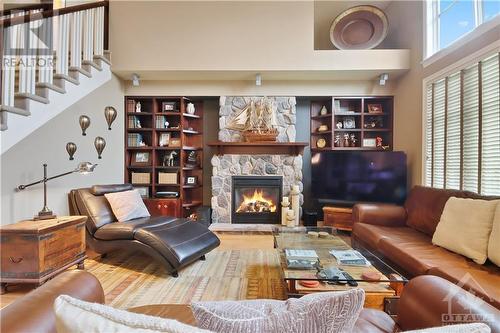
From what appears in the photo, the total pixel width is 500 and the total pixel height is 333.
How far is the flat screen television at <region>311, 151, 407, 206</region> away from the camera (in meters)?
3.96

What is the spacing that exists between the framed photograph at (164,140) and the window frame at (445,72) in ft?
13.0

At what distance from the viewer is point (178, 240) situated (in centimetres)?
282

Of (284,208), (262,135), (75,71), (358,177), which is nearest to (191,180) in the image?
(262,135)

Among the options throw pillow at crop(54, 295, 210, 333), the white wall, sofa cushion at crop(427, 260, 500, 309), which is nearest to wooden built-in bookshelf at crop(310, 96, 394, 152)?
sofa cushion at crop(427, 260, 500, 309)

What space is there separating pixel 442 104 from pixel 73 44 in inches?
180

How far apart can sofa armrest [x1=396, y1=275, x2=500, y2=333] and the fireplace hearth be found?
3.52m

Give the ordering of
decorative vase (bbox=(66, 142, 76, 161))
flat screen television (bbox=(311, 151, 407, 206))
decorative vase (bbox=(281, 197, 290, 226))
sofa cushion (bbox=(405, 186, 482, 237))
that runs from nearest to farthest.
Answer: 1. sofa cushion (bbox=(405, 186, 482, 237))
2. decorative vase (bbox=(66, 142, 76, 161))
3. flat screen television (bbox=(311, 151, 407, 206))
4. decorative vase (bbox=(281, 197, 290, 226))

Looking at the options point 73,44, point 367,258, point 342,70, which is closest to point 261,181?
point 342,70

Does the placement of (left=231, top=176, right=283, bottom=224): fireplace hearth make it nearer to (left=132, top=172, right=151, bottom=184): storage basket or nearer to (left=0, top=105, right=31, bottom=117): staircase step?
(left=132, top=172, right=151, bottom=184): storage basket

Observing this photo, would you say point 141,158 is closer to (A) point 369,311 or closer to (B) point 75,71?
(B) point 75,71

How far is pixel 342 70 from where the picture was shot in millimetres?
4129

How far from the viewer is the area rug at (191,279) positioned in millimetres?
2279

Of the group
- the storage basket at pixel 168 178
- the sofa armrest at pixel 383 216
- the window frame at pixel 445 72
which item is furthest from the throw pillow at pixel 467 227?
the storage basket at pixel 168 178

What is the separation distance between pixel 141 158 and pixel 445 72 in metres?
4.62
